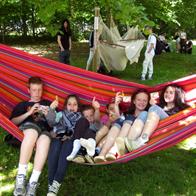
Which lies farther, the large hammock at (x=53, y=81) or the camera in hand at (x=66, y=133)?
the large hammock at (x=53, y=81)

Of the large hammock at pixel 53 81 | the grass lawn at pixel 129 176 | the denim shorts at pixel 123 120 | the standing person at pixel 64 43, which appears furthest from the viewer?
the standing person at pixel 64 43

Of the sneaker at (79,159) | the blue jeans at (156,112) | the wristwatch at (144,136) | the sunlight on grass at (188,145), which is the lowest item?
the sunlight on grass at (188,145)

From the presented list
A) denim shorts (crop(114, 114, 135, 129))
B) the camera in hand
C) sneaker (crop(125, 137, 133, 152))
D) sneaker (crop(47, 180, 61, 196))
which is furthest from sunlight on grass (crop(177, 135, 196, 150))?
sneaker (crop(47, 180, 61, 196))

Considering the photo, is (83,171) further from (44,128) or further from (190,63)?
(190,63)

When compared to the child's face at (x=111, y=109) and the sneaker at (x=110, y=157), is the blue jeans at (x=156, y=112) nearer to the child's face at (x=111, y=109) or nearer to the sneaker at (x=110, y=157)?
the child's face at (x=111, y=109)

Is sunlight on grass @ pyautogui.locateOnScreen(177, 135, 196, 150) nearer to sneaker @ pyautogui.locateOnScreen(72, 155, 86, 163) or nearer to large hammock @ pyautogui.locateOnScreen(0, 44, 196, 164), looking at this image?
large hammock @ pyautogui.locateOnScreen(0, 44, 196, 164)

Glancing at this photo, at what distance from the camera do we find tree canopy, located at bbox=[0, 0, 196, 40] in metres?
3.41

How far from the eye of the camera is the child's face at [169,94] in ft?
10.4

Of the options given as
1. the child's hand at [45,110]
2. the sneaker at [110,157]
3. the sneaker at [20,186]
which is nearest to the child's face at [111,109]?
the child's hand at [45,110]

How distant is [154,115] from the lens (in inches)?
115

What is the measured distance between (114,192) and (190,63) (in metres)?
8.43

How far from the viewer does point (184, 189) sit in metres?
2.86

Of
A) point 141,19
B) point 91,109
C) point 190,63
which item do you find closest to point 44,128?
point 91,109

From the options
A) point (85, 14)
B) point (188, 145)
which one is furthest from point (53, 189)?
point (85, 14)
